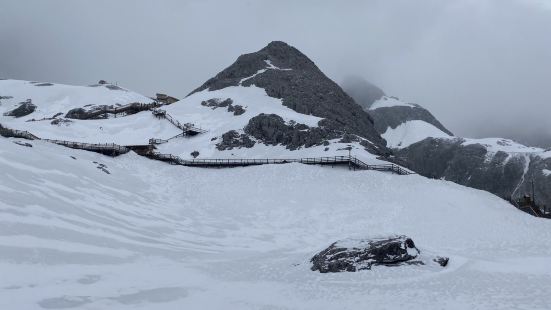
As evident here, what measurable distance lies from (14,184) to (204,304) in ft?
58.6

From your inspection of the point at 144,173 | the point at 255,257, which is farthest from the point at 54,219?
the point at 144,173

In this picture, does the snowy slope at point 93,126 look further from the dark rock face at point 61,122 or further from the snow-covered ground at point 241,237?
the snow-covered ground at point 241,237

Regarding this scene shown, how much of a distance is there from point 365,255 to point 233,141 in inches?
1858

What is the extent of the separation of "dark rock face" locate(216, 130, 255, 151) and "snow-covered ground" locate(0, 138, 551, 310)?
12031 millimetres

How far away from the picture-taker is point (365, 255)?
24734 millimetres

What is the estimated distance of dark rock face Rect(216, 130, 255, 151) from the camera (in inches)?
2712

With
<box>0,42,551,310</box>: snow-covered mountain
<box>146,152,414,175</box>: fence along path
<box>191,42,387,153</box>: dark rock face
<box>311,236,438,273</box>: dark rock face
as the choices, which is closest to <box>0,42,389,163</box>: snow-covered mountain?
<box>191,42,387,153</box>: dark rock face

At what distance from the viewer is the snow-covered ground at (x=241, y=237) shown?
1962cm

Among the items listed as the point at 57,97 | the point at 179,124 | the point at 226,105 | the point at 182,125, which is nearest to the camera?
the point at 182,125

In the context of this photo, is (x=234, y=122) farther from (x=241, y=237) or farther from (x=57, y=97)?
(x=57, y=97)

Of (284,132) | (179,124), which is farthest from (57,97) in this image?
(284,132)

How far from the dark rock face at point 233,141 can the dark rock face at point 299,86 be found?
38.9ft

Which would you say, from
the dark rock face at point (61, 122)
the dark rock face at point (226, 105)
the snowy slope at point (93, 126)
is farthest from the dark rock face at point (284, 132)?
the dark rock face at point (61, 122)

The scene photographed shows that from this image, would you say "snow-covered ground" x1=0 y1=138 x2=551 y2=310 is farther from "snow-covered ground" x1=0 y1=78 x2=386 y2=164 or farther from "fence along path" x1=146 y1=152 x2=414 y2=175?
"snow-covered ground" x1=0 y1=78 x2=386 y2=164
